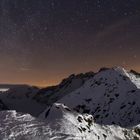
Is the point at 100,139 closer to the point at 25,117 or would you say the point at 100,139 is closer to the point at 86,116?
the point at 86,116

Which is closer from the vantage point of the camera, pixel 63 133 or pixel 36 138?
pixel 36 138

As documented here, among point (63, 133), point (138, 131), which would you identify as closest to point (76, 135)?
point (63, 133)

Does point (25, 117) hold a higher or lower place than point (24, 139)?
higher

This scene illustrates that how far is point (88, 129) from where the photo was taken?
288 ft

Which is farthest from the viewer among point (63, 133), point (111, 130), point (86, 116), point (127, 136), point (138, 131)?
point (138, 131)

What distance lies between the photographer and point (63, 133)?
6788 centimetres

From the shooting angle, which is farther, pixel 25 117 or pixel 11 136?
pixel 25 117

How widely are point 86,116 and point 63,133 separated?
2974cm

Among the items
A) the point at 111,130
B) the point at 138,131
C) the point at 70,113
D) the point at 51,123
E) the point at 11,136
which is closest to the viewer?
the point at 11,136

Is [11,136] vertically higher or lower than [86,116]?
lower

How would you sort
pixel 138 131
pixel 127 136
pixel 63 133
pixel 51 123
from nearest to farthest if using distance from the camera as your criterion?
pixel 63 133
pixel 51 123
pixel 127 136
pixel 138 131

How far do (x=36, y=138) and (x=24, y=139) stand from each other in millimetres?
2515

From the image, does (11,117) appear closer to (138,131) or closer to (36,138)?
(36,138)

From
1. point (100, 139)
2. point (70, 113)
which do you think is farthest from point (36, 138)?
point (100, 139)
